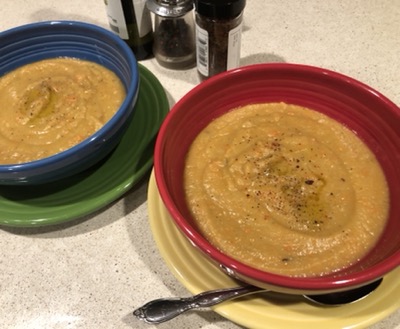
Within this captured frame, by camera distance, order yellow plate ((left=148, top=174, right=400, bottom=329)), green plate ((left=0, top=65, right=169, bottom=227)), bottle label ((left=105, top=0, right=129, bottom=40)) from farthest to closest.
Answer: bottle label ((left=105, top=0, right=129, bottom=40))
green plate ((left=0, top=65, right=169, bottom=227))
yellow plate ((left=148, top=174, right=400, bottom=329))

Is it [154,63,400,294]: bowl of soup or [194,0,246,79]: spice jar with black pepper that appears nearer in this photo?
[154,63,400,294]: bowl of soup

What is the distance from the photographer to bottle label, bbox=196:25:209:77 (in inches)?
49.5

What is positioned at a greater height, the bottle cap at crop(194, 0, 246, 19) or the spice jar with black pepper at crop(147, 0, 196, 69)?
the bottle cap at crop(194, 0, 246, 19)

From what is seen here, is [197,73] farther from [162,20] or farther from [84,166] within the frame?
[84,166]

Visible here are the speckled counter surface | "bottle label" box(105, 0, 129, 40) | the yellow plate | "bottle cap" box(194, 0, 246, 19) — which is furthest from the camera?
"bottle label" box(105, 0, 129, 40)

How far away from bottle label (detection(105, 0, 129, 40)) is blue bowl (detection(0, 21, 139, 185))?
139mm

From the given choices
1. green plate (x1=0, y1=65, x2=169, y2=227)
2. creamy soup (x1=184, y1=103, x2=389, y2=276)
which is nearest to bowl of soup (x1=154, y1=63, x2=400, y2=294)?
creamy soup (x1=184, y1=103, x2=389, y2=276)

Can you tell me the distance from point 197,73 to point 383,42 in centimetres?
73

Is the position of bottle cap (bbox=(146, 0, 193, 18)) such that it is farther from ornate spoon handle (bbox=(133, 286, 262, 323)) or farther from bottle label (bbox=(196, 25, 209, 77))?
ornate spoon handle (bbox=(133, 286, 262, 323))

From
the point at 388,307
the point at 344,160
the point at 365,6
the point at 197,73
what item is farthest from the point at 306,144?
the point at 365,6

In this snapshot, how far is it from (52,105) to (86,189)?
1.10 feet

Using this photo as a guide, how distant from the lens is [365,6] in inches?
67.6

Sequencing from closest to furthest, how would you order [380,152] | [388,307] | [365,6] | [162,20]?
[388,307]
[380,152]
[162,20]
[365,6]

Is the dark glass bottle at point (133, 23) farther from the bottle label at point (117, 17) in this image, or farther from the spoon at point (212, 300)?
the spoon at point (212, 300)
